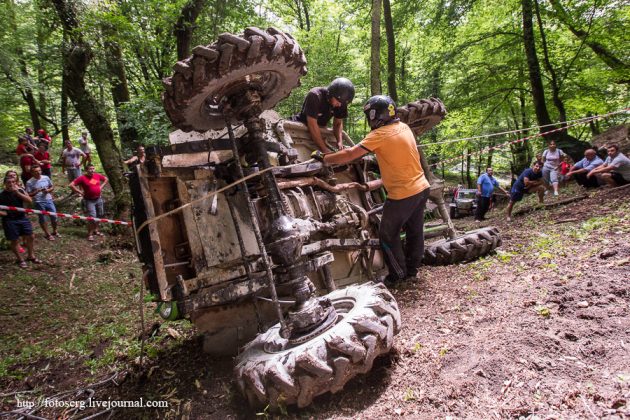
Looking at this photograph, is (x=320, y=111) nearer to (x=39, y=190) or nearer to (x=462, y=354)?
(x=462, y=354)

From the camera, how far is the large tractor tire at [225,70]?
2.25 m

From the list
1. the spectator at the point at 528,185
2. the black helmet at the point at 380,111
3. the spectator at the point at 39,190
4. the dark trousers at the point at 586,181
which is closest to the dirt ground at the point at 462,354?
the black helmet at the point at 380,111

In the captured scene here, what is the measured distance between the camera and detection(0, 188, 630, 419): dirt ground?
1.92m

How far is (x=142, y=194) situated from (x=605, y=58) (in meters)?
14.2

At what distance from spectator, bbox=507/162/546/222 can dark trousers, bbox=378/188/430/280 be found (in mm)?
7122

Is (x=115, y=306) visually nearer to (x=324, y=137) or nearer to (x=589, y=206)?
(x=324, y=137)

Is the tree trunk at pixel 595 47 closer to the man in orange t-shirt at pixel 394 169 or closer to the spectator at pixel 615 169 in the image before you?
the spectator at pixel 615 169

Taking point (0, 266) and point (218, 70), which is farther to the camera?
point (0, 266)

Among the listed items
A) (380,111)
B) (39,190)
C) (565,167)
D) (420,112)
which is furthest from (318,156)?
(565,167)

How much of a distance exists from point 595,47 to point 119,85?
15117mm

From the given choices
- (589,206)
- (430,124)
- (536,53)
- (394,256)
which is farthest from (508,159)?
(394,256)

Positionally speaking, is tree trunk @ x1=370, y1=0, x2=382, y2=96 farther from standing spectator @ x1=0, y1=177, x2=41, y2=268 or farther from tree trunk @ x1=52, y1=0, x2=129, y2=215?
standing spectator @ x1=0, y1=177, x2=41, y2=268

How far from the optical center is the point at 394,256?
4.24 meters

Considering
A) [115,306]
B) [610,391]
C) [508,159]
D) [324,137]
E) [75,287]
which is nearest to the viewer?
[610,391]
